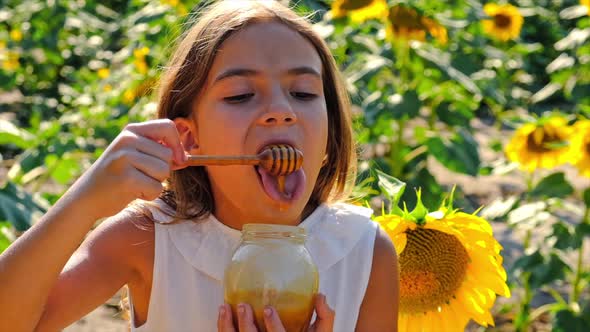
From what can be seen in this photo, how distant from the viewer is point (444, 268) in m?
1.63

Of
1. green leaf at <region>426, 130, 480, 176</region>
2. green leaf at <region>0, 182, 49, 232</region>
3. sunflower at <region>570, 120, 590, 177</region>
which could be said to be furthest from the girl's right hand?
green leaf at <region>426, 130, 480, 176</region>

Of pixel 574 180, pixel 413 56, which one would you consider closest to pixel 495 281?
pixel 413 56

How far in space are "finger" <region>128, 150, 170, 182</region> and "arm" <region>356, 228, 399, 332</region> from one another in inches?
19.8

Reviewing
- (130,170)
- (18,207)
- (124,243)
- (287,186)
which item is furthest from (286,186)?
(18,207)

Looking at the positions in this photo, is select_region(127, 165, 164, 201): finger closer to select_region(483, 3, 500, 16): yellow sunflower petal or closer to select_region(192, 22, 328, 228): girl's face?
select_region(192, 22, 328, 228): girl's face

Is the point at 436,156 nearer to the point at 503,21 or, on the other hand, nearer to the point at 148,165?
the point at 148,165

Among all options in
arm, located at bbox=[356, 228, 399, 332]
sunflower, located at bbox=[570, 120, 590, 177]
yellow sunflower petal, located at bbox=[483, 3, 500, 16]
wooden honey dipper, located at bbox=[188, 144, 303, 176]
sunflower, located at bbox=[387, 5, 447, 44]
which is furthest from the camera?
yellow sunflower petal, located at bbox=[483, 3, 500, 16]

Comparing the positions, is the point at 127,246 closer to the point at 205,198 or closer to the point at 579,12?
the point at 205,198

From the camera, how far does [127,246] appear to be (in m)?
1.50

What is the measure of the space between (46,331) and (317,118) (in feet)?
1.58

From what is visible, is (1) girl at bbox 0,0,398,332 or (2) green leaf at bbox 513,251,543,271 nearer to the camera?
(1) girl at bbox 0,0,398,332

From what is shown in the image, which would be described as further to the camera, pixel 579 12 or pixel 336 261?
A: pixel 579 12

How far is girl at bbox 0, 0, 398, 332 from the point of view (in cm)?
125

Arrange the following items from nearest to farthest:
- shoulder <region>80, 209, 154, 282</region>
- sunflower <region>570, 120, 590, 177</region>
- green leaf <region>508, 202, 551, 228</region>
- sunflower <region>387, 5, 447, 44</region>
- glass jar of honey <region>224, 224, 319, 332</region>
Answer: glass jar of honey <region>224, 224, 319, 332</region> < shoulder <region>80, 209, 154, 282</region> < sunflower <region>570, 120, 590, 177</region> < green leaf <region>508, 202, 551, 228</region> < sunflower <region>387, 5, 447, 44</region>
